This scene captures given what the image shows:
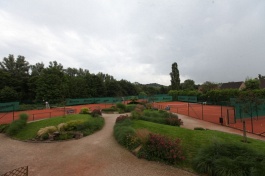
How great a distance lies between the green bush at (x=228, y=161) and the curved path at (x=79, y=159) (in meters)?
0.89

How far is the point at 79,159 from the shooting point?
26.6 feet

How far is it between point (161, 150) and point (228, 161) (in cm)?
285

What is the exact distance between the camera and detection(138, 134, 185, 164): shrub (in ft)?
23.8

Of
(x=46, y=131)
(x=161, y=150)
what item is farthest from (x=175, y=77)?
(x=161, y=150)

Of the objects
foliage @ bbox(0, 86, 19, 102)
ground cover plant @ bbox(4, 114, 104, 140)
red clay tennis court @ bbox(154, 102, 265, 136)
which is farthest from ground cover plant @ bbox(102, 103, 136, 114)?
foliage @ bbox(0, 86, 19, 102)

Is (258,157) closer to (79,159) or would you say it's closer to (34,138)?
(79,159)

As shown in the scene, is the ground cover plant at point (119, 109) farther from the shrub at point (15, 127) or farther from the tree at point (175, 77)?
the tree at point (175, 77)

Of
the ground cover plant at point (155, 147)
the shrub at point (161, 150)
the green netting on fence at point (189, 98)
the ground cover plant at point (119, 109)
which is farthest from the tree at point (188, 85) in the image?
the shrub at point (161, 150)

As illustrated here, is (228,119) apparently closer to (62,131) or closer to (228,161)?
(228,161)

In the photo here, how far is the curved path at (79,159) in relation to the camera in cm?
675

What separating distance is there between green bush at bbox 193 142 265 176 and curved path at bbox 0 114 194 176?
89 centimetres

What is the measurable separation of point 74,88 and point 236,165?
49.5 meters

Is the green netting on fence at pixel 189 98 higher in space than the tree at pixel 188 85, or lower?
lower

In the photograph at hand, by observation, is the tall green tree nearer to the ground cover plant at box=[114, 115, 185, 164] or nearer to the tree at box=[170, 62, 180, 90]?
the ground cover plant at box=[114, 115, 185, 164]
